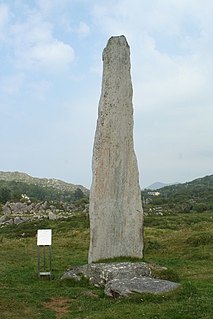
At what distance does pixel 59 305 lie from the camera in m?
13.6

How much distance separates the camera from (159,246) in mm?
27375

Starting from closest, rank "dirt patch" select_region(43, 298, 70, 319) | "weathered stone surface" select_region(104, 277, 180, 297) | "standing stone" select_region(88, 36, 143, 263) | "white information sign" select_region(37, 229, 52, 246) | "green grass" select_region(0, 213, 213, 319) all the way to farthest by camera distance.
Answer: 1. "green grass" select_region(0, 213, 213, 319)
2. "dirt patch" select_region(43, 298, 70, 319)
3. "weathered stone surface" select_region(104, 277, 180, 297)
4. "white information sign" select_region(37, 229, 52, 246)
5. "standing stone" select_region(88, 36, 143, 263)

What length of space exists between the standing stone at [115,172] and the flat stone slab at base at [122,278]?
2568 mm

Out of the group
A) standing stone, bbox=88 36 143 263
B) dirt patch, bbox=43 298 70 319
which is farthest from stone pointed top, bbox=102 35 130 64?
dirt patch, bbox=43 298 70 319

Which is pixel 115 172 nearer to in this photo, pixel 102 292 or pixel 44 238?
pixel 44 238

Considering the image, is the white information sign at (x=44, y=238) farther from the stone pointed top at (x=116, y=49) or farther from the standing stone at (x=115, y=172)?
the stone pointed top at (x=116, y=49)

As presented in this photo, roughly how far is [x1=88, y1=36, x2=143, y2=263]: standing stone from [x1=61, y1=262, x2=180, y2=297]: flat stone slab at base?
2.57m

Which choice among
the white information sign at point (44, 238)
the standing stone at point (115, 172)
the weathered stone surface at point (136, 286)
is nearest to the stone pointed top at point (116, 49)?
the standing stone at point (115, 172)

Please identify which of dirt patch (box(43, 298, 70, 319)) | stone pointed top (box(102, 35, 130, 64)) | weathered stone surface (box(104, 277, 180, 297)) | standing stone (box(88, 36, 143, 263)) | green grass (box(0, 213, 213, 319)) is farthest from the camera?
stone pointed top (box(102, 35, 130, 64))

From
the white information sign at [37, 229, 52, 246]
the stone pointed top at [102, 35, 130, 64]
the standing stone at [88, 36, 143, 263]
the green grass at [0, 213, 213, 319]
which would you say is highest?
the stone pointed top at [102, 35, 130, 64]

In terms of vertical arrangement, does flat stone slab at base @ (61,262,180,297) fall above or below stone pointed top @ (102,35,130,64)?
below

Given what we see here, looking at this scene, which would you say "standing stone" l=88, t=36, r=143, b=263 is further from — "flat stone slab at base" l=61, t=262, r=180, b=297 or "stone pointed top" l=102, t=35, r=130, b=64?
"flat stone slab at base" l=61, t=262, r=180, b=297

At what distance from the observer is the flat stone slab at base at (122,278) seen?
45.5ft

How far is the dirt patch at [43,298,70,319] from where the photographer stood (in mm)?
12697
